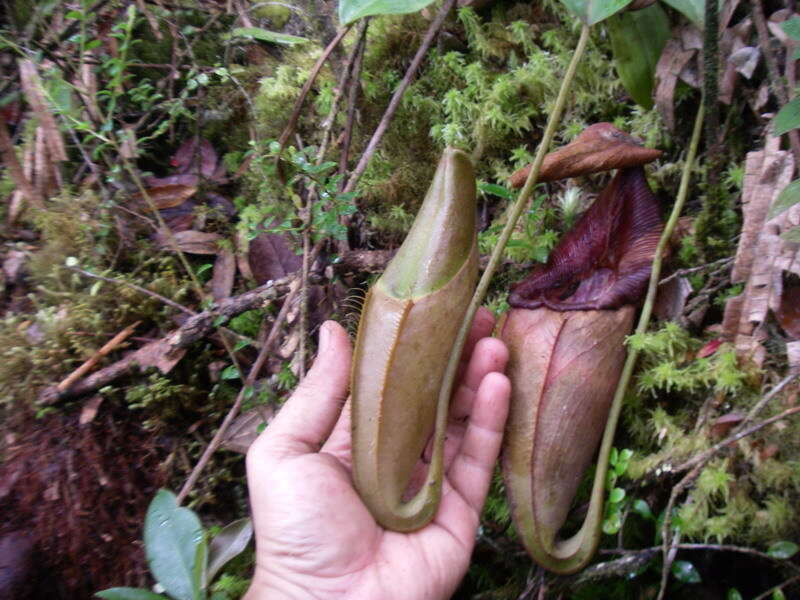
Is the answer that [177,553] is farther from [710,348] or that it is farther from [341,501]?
[710,348]

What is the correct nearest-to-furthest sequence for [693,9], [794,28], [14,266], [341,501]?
1. [794,28]
2. [341,501]
3. [693,9]
4. [14,266]

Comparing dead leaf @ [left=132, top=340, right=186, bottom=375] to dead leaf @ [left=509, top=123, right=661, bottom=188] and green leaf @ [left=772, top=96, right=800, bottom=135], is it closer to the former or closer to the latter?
dead leaf @ [left=509, top=123, right=661, bottom=188]

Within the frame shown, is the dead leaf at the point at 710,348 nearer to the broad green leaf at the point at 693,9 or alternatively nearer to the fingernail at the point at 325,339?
the broad green leaf at the point at 693,9

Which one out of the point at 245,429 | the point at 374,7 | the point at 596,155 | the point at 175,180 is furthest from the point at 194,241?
the point at 596,155

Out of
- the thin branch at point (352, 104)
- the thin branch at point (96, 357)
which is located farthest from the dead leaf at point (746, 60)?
the thin branch at point (96, 357)

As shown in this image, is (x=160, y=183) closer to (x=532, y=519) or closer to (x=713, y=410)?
(x=532, y=519)

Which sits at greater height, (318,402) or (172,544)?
(318,402)
